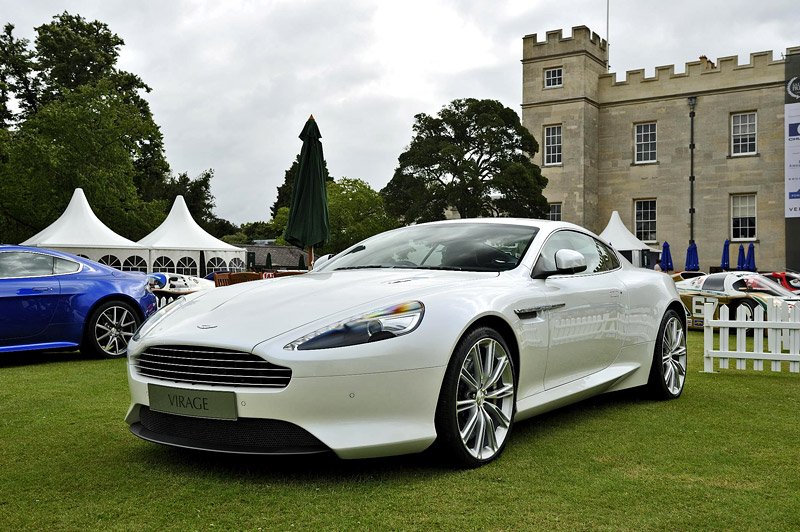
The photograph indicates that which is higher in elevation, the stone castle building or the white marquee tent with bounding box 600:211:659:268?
the stone castle building

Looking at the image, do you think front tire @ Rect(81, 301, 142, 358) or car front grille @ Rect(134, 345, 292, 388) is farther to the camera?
front tire @ Rect(81, 301, 142, 358)

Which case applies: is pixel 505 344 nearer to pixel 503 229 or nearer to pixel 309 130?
pixel 503 229

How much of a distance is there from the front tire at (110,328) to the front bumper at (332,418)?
224 inches

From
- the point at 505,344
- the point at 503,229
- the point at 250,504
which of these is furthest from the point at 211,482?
the point at 503,229

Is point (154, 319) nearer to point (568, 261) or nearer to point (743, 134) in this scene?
point (568, 261)

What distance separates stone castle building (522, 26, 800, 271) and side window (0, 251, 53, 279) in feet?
111

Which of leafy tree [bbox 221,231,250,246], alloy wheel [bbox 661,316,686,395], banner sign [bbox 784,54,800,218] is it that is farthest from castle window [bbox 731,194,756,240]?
leafy tree [bbox 221,231,250,246]

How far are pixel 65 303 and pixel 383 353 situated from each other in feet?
20.5

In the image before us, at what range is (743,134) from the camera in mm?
38562

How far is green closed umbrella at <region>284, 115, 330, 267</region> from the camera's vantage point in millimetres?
14078

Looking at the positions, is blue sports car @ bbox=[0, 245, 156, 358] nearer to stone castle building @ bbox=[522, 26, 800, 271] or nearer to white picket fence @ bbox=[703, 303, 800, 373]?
white picket fence @ bbox=[703, 303, 800, 373]

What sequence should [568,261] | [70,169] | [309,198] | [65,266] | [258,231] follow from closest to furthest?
[568,261], [65,266], [309,198], [70,169], [258,231]

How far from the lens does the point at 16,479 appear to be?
13.2ft

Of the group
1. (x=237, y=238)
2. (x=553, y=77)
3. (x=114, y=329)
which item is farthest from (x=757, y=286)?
(x=237, y=238)
